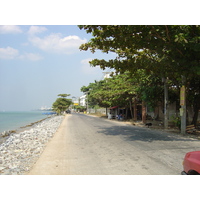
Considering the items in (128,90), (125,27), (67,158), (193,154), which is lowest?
(67,158)

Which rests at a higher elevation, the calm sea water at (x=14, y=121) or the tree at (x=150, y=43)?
the tree at (x=150, y=43)

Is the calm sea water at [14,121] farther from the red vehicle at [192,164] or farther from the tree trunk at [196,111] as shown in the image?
the red vehicle at [192,164]

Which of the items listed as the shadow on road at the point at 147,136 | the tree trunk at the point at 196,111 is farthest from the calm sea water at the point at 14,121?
the tree trunk at the point at 196,111

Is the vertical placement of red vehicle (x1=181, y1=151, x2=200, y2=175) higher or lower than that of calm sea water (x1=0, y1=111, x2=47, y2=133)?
higher

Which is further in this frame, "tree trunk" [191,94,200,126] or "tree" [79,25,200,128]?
"tree trunk" [191,94,200,126]

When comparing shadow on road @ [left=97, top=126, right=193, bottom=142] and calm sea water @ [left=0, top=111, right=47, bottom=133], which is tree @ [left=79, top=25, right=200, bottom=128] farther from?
calm sea water @ [left=0, top=111, right=47, bottom=133]

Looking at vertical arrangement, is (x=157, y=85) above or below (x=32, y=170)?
above

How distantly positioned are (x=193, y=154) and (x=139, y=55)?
10.3m

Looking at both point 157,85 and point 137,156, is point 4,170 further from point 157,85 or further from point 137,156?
point 157,85

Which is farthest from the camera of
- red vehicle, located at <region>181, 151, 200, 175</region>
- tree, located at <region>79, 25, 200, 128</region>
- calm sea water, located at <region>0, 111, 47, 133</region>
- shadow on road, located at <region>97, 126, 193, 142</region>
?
calm sea water, located at <region>0, 111, 47, 133</region>

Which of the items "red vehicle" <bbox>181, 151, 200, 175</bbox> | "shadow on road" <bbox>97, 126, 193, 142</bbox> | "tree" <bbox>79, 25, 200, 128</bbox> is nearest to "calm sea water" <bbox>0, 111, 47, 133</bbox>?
"shadow on road" <bbox>97, 126, 193, 142</bbox>

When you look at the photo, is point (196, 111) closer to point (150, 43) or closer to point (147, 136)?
point (147, 136)
